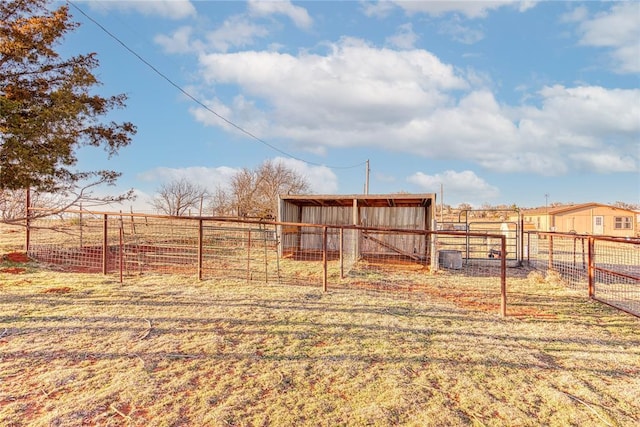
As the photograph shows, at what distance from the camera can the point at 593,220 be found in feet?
85.7

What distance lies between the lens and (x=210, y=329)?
165 inches

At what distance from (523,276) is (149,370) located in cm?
927

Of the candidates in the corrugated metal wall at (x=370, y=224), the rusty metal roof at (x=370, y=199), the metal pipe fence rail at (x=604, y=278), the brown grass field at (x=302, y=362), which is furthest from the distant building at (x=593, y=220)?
the brown grass field at (x=302, y=362)

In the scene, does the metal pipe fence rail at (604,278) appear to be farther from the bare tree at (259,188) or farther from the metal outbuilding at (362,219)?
the bare tree at (259,188)

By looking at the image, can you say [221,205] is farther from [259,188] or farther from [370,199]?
[370,199]

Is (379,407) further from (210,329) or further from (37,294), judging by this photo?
(37,294)

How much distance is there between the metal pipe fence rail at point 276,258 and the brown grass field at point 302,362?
3.93 ft

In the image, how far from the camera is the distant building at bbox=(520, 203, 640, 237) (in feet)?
83.6

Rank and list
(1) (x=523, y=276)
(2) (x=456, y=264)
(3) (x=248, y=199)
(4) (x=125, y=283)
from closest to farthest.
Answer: (4) (x=125, y=283), (1) (x=523, y=276), (2) (x=456, y=264), (3) (x=248, y=199)

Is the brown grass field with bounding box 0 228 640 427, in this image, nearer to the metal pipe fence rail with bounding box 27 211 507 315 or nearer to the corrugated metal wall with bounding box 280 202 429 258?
the metal pipe fence rail with bounding box 27 211 507 315

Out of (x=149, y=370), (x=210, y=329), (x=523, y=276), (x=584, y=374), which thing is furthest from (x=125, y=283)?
(x=523, y=276)

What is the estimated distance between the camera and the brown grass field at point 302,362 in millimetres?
2529

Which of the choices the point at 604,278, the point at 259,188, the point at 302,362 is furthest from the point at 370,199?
the point at 259,188

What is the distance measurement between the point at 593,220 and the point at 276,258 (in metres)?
26.7
